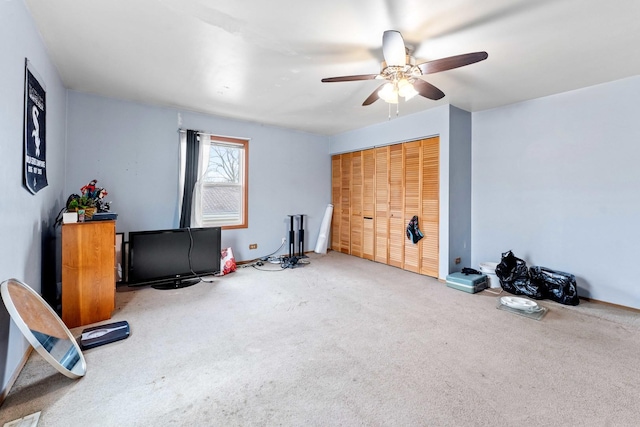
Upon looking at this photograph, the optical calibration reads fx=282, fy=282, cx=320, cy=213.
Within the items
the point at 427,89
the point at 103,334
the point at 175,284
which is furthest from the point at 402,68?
the point at 175,284

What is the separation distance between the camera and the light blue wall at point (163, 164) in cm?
357

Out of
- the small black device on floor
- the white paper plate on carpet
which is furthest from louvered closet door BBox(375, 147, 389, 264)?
the small black device on floor

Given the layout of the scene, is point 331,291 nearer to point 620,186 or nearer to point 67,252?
point 67,252

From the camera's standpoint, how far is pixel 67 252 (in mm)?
2512

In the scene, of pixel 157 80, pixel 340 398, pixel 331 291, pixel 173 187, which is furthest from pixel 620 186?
pixel 173 187

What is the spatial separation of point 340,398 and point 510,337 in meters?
1.68

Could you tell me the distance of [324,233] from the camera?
5.75m

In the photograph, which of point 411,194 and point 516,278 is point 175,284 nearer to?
point 411,194

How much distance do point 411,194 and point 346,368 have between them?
122 inches

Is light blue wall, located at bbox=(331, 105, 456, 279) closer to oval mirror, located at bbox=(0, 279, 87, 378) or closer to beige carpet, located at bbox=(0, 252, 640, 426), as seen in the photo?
beige carpet, located at bbox=(0, 252, 640, 426)

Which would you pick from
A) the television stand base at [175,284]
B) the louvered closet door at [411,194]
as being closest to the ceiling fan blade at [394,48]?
the louvered closet door at [411,194]

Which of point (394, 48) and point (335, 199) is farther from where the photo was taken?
point (335, 199)

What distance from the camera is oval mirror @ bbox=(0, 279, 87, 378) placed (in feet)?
5.22

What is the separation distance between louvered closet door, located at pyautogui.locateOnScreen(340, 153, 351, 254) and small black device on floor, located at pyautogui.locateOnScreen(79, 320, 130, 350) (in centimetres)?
398
